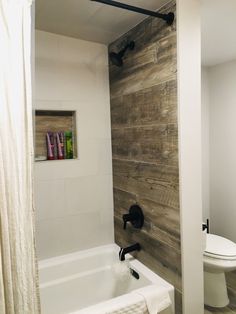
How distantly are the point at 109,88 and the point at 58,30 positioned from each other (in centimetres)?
63

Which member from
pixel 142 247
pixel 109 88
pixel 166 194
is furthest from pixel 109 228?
pixel 109 88

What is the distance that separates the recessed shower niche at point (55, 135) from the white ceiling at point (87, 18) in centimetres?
65

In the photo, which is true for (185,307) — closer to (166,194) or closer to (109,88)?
(166,194)

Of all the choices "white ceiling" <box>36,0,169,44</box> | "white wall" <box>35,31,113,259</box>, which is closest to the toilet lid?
"white wall" <box>35,31,113,259</box>

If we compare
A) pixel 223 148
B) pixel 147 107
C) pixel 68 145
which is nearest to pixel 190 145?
pixel 147 107

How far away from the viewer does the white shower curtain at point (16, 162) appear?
995mm

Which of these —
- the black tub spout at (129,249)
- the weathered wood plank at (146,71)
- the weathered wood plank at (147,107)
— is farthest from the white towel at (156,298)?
the weathered wood plank at (146,71)

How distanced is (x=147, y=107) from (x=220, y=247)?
4.83 ft

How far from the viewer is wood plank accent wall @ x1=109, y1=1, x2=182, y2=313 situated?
1.60m

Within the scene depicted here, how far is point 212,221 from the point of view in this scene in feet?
10.4

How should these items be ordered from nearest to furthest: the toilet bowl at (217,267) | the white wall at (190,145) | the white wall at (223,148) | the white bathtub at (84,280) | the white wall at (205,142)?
the white wall at (190,145)
the white bathtub at (84,280)
the toilet bowl at (217,267)
the white wall at (223,148)
the white wall at (205,142)

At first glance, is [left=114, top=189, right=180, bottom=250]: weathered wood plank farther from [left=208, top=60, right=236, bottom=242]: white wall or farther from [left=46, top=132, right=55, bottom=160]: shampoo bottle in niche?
[left=208, top=60, right=236, bottom=242]: white wall

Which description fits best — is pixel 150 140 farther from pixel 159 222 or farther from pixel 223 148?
pixel 223 148

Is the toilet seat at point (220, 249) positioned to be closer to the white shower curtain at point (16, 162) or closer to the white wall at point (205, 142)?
the white wall at point (205, 142)
